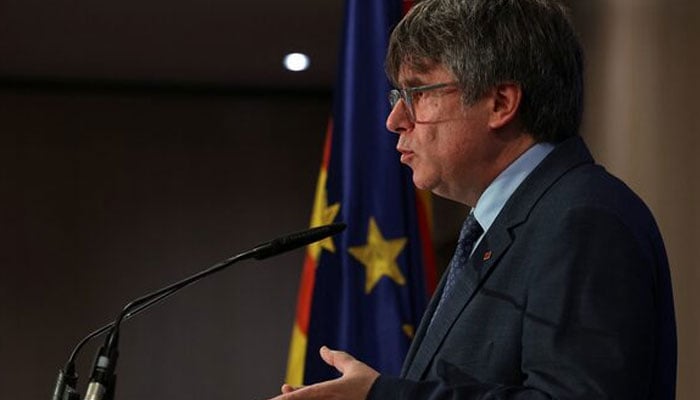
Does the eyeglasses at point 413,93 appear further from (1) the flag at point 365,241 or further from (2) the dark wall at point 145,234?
(2) the dark wall at point 145,234

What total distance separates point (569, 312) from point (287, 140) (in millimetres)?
6134

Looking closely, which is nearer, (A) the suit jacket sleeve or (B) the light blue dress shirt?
(A) the suit jacket sleeve

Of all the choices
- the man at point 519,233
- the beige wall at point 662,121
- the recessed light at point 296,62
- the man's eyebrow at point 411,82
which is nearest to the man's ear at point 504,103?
the man at point 519,233

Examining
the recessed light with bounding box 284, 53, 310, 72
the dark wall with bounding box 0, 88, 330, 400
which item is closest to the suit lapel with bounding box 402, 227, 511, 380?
the recessed light with bounding box 284, 53, 310, 72

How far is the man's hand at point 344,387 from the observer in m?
1.46

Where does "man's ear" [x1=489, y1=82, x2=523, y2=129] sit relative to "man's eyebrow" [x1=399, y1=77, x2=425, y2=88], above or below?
below

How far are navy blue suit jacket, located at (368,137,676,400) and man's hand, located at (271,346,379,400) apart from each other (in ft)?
0.05

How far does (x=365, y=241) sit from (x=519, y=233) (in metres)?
1.80

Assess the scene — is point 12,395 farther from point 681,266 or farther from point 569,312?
point 569,312

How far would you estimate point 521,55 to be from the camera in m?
1.69

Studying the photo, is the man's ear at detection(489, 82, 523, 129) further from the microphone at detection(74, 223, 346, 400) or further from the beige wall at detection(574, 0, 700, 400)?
the beige wall at detection(574, 0, 700, 400)

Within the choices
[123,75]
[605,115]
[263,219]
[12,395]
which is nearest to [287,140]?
[263,219]

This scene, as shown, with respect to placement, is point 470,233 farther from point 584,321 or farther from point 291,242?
point 584,321

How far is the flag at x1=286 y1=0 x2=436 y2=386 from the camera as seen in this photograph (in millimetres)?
3375
